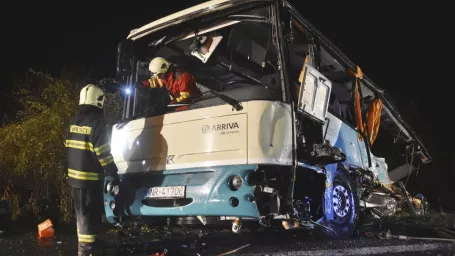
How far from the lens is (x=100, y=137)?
427cm

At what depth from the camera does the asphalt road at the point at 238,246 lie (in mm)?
4402

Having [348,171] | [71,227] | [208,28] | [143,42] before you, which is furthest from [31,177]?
[348,171]

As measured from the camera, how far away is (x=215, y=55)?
5336 mm

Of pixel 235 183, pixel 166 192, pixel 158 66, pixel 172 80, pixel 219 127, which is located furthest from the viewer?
pixel 158 66

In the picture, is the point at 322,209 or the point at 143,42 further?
the point at 143,42

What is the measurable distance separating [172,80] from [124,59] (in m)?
0.77

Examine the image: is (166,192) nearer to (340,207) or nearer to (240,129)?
(240,129)

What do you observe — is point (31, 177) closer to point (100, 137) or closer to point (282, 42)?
point (100, 137)

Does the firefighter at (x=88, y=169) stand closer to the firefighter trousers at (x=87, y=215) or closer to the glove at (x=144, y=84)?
the firefighter trousers at (x=87, y=215)

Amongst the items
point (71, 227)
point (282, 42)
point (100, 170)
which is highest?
point (282, 42)

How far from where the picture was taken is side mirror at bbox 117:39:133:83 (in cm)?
526

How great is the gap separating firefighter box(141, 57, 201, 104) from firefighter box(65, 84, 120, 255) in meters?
0.99

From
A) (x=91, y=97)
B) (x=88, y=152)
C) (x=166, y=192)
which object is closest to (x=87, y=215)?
(x=88, y=152)

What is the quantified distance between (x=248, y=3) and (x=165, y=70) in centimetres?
146
